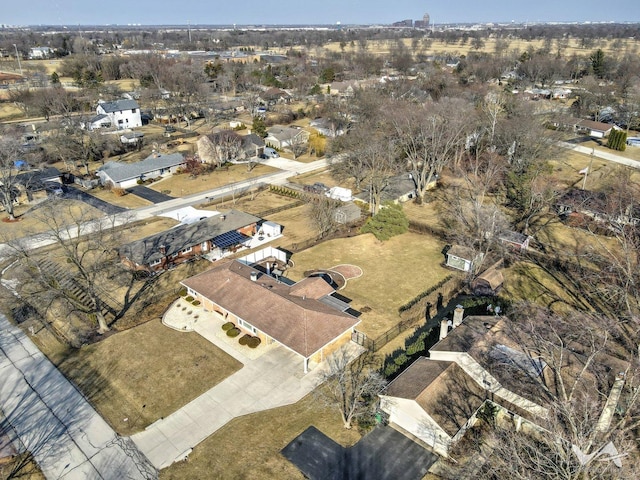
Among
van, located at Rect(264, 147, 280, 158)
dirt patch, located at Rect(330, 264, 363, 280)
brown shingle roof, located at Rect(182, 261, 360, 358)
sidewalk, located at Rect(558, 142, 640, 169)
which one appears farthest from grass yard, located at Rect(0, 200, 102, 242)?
sidewalk, located at Rect(558, 142, 640, 169)

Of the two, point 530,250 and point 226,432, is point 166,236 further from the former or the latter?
point 530,250

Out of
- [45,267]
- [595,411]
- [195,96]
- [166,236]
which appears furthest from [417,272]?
[195,96]

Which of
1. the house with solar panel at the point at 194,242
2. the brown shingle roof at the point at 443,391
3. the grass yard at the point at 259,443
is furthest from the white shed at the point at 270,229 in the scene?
the brown shingle roof at the point at 443,391

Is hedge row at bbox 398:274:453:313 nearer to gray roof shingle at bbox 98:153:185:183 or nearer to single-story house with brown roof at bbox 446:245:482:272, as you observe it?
single-story house with brown roof at bbox 446:245:482:272

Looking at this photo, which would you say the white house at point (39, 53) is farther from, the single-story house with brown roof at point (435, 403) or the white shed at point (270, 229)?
the single-story house with brown roof at point (435, 403)

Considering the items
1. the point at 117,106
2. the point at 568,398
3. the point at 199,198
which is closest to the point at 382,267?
the point at 568,398

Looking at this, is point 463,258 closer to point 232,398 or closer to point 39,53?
point 232,398

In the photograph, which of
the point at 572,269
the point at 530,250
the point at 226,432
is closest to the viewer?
the point at 226,432
